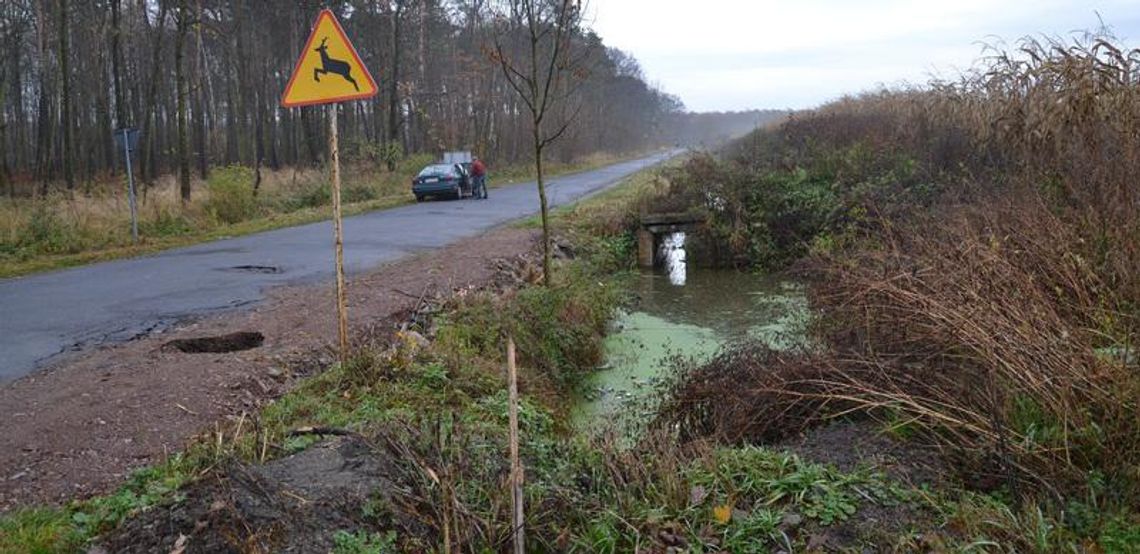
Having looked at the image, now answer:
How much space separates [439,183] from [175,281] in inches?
592

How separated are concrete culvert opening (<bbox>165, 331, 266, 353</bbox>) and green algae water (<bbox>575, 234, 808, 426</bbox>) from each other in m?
2.98

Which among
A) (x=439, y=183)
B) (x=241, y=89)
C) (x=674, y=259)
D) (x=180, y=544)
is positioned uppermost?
(x=241, y=89)

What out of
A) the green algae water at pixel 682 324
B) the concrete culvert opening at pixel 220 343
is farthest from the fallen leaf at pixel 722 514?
the concrete culvert opening at pixel 220 343

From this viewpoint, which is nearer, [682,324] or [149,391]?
[149,391]

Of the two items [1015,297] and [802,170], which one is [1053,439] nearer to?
[1015,297]

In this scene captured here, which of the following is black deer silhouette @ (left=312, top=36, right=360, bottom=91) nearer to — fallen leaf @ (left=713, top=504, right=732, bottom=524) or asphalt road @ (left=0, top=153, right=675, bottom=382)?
asphalt road @ (left=0, top=153, right=675, bottom=382)

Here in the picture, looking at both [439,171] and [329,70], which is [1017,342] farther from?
[439,171]

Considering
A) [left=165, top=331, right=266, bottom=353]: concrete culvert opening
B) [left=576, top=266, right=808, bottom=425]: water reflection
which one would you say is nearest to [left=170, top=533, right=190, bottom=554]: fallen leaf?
[left=576, top=266, right=808, bottom=425]: water reflection

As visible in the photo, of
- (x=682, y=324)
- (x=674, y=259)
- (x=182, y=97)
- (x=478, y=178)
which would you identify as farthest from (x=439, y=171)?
(x=682, y=324)

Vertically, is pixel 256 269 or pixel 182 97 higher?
pixel 182 97

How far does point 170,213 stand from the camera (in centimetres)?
1817

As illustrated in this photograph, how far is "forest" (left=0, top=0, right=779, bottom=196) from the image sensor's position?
107ft

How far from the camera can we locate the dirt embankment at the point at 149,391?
15.5 ft

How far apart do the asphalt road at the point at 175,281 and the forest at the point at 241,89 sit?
15309 mm
